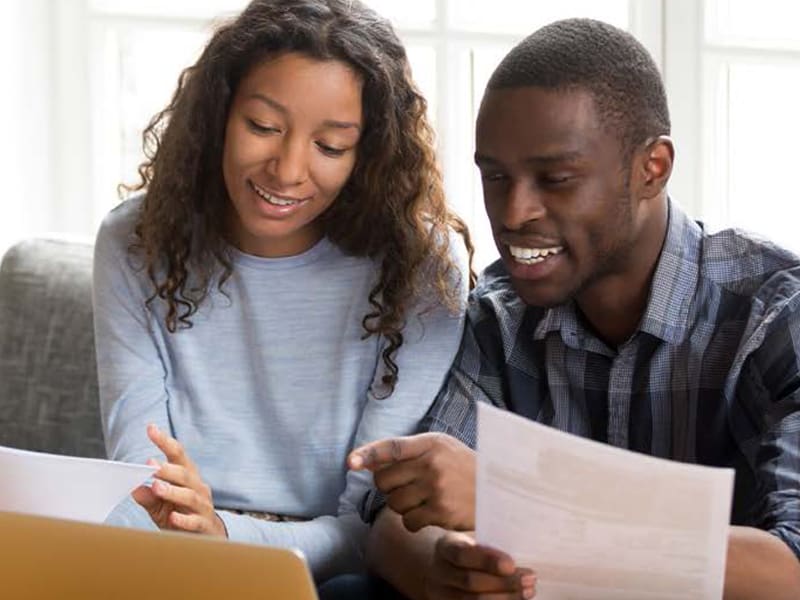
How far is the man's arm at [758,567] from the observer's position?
5.07 feet

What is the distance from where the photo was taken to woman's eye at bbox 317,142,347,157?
1.96 m

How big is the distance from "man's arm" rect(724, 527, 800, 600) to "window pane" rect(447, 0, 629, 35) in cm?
126

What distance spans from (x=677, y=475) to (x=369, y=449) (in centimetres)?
39

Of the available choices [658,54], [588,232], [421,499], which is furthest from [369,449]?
[658,54]

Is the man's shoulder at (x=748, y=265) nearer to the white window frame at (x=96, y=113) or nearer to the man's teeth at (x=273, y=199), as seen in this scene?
the man's teeth at (x=273, y=199)

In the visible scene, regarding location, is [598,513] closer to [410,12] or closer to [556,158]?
[556,158]

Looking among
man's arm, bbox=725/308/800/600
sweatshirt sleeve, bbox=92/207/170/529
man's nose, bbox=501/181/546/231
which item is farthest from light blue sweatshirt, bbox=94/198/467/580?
man's arm, bbox=725/308/800/600

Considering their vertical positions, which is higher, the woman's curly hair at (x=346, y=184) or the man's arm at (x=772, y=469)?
the woman's curly hair at (x=346, y=184)

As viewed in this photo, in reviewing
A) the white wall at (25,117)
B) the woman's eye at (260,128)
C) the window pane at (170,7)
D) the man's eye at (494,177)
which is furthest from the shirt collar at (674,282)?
the white wall at (25,117)

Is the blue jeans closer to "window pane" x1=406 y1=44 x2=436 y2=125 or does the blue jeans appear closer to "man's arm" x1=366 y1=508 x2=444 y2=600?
"man's arm" x1=366 y1=508 x2=444 y2=600

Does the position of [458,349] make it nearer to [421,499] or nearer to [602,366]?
[602,366]

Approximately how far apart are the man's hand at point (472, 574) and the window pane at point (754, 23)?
1105 mm

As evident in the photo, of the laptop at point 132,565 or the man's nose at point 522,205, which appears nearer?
the laptop at point 132,565

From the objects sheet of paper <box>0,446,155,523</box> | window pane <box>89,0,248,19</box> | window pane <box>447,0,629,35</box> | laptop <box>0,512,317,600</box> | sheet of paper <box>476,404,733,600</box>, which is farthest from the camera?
window pane <box>89,0,248,19</box>
